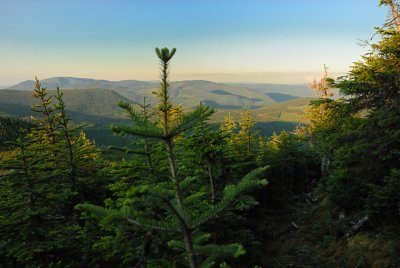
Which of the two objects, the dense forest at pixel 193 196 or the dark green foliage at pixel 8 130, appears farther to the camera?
the dark green foliage at pixel 8 130

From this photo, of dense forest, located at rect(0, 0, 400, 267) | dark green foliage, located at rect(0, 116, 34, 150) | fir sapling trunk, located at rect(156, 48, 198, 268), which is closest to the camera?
fir sapling trunk, located at rect(156, 48, 198, 268)

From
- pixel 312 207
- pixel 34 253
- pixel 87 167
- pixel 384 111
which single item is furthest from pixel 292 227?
pixel 34 253

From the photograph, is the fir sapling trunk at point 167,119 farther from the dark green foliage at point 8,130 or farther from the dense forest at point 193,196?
the dark green foliage at point 8,130

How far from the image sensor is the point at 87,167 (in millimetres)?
17797

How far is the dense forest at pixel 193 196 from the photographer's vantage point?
4340mm

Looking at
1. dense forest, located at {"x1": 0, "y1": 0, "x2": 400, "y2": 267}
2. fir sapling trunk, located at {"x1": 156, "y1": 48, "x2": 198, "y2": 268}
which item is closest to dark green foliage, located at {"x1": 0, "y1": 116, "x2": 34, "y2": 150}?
dense forest, located at {"x1": 0, "y1": 0, "x2": 400, "y2": 267}

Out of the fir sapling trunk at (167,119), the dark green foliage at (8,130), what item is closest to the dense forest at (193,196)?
the fir sapling trunk at (167,119)

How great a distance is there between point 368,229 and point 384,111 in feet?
21.7

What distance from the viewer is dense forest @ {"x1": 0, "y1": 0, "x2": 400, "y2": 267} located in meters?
4.34

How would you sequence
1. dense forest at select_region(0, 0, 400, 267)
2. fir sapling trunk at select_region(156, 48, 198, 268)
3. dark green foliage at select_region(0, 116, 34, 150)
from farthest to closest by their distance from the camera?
1. dark green foliage at select_region(0, 116, 34, 150)
2. dense forest at select_region(0, 0, 400, 267)
3. fir sapling trunk at select_region(156, 48, 198, 268)

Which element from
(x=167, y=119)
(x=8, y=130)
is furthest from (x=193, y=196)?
(x=8, y=130)

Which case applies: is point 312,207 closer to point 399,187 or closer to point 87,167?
point 399,187

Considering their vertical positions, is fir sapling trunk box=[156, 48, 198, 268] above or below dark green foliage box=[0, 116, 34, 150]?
above

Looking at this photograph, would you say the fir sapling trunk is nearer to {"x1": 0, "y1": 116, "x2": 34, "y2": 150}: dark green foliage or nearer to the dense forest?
the dense forest
